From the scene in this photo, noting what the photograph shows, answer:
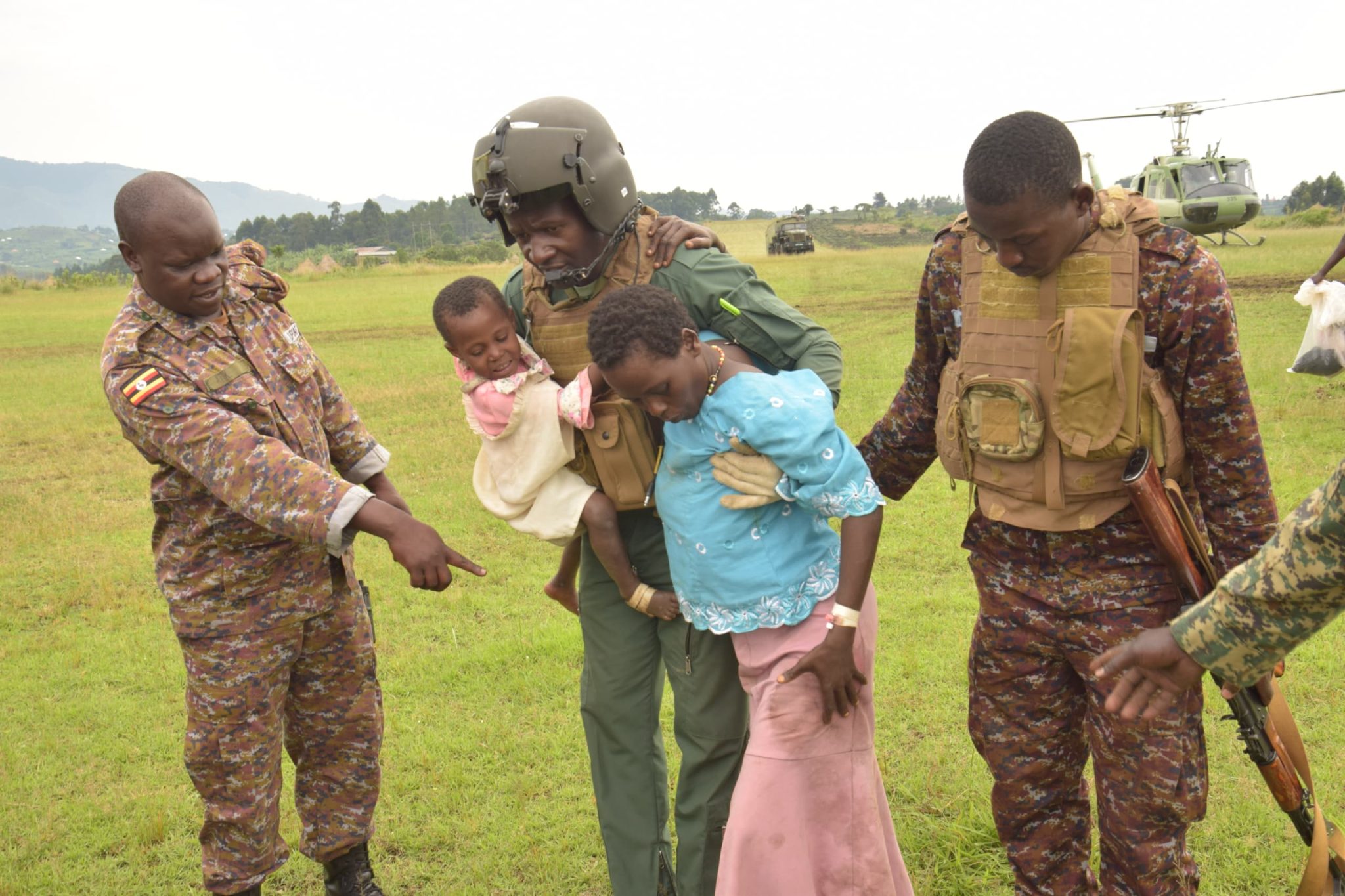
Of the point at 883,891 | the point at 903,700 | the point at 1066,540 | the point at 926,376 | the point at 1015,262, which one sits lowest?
the point at 903,700

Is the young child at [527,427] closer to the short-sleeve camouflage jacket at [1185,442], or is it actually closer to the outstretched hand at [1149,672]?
the short-sleeve camouflage jacket at [1185,442]

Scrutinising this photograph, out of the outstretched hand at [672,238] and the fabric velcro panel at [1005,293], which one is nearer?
the fabric velcro panel at [1005,293]

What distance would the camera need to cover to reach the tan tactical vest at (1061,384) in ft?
7.90

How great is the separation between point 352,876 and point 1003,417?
263 centimetres

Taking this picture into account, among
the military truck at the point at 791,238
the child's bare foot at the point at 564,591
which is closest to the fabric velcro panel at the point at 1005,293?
the child's bare foot at the point at 564,591

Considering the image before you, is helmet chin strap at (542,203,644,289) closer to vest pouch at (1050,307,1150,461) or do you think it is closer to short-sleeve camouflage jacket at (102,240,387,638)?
short-sleeve camouflage jacket at (102,240,387,638)

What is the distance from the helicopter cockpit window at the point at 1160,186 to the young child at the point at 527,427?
26.5 meters

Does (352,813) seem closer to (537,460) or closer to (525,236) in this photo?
(537,460)

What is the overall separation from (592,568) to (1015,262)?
1500 mm

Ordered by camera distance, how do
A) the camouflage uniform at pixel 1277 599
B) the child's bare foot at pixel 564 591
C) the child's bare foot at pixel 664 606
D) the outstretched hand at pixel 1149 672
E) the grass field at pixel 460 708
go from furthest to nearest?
1. the grass field at pixel 460 708
2. the child's bare foot at pixel 564 591
3. the child's bare foot at pixel 664 606
4. the outstretched hand at pixel 1149 672
5. the camouflage uniform at pixel 1277 599

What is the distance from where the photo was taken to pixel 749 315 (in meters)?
2.88

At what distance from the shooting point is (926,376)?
3.01m

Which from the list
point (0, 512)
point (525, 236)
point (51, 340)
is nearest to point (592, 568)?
point (525, 236)

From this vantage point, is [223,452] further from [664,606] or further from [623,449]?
[664,606]
